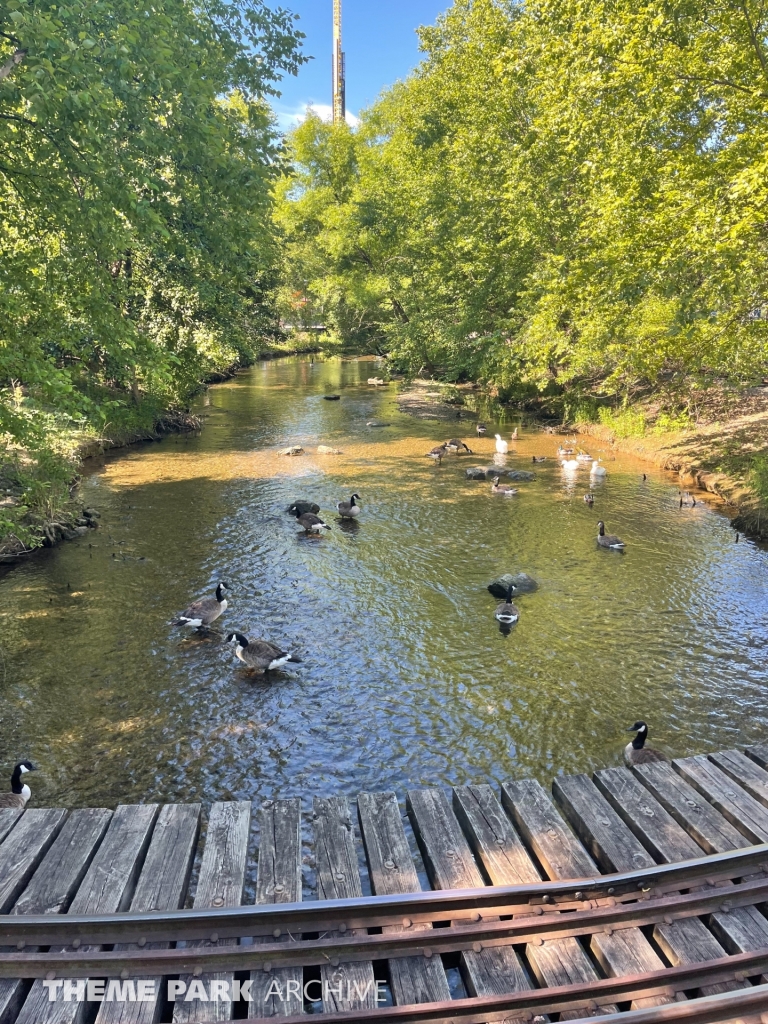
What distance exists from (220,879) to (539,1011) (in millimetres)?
2635

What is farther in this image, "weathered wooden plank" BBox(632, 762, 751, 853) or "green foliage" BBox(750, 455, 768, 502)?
"green foliage" BBox(750, 455, 768, 502)

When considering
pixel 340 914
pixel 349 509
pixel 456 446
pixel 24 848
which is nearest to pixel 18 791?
pixel 24 848

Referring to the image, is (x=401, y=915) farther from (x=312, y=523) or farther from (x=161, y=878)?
(x=312, y=523)

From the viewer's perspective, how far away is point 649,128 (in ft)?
54.8

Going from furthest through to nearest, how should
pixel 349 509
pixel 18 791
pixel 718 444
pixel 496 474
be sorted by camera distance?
pixel 718 444, pixel 496 474, pixel 349 509, pixel 18 791

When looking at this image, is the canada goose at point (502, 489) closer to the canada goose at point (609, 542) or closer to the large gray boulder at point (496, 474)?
the large gray boulder at point (496, 474)

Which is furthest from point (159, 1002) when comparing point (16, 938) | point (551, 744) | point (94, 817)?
point (551, 744)

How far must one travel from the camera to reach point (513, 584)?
14.3 metres

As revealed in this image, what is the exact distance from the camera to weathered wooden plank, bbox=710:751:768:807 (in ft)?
20.8

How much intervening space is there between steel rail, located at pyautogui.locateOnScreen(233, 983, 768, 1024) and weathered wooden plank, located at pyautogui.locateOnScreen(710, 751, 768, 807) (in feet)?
8.04

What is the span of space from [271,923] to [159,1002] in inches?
34.4

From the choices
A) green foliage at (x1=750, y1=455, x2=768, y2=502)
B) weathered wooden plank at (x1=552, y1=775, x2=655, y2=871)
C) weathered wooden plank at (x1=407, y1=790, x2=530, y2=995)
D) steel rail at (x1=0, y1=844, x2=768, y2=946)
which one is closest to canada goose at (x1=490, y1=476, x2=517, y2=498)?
green foliage at (x1=750, y1=455, x2=768, y2=502)

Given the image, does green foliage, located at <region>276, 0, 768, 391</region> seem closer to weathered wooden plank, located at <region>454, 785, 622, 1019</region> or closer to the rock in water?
the rock in water

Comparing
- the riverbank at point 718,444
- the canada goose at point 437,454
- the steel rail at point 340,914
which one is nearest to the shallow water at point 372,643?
the riverbank at point 718,444
